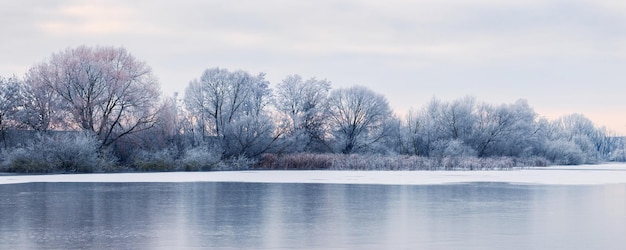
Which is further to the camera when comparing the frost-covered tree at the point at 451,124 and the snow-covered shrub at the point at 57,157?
the frost-covered tree at the point at 451,124

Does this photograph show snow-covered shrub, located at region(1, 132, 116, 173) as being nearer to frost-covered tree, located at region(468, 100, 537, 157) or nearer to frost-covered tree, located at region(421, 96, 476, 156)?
frost-covered tree, located at region(421, 96, 476, 156)

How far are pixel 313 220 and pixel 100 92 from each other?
111ft

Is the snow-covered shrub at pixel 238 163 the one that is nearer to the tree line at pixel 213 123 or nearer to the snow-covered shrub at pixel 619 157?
the tree line at pixel 213 123

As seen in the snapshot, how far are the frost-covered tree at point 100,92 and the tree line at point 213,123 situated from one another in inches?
2.4

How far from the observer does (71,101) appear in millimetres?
43750

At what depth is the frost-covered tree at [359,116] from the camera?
58906 millimetres

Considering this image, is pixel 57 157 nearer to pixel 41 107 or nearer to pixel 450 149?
pixel 41 107

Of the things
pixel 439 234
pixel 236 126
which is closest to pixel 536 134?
pixel 236 126

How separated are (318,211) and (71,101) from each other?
32.7 metres

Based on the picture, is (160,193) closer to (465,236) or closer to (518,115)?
(465,236)

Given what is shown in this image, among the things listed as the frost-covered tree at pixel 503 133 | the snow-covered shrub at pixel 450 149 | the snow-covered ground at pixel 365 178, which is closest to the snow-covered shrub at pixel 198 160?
the snow-covered ground at pixel 365 178

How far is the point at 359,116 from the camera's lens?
59.7 meters

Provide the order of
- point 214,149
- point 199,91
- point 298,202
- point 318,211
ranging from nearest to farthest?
point 318,211 → point 298,202 → point 214,149 → point 199,91

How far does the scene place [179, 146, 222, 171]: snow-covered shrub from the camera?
43406 mm
